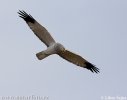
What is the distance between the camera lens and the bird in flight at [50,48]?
28.2 ft

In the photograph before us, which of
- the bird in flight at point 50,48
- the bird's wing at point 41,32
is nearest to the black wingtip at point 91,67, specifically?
the bird in flight at point 50,48

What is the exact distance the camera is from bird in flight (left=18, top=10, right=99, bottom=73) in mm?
8609

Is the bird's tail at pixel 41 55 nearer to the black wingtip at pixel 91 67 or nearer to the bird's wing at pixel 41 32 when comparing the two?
the bird's wing at pixel 41 32

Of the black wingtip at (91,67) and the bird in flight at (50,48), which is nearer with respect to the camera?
the bird in flight at (50,48)

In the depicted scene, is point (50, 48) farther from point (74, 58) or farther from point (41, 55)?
point (74, 58)

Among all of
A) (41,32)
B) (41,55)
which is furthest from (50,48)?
(41,32)

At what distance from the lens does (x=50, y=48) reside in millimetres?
8680

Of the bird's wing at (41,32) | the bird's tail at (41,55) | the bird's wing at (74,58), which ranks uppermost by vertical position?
the bird's wing at (41,32)

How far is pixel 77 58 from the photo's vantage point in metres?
9.32

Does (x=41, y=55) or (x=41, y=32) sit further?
(x=41, y=32)

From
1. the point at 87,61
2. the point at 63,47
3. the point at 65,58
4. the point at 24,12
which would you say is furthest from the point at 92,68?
the point at 24,12

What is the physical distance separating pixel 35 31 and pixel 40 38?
0.91 feet

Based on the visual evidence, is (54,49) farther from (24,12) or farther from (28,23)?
(24,12)

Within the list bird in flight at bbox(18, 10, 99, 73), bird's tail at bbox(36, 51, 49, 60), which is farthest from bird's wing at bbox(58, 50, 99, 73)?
bird's tail at bbox(36, 51, 49, 60)
